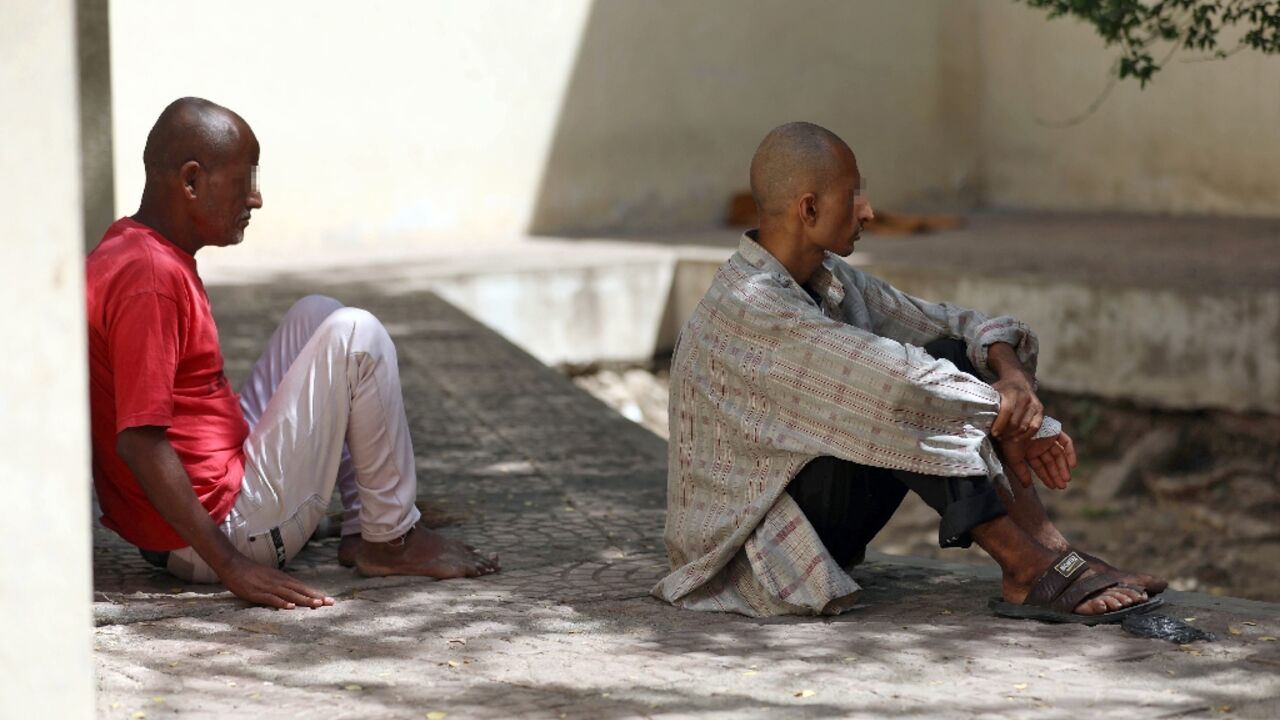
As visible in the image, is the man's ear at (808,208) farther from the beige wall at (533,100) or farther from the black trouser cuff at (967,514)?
the beige wall at (533,100)

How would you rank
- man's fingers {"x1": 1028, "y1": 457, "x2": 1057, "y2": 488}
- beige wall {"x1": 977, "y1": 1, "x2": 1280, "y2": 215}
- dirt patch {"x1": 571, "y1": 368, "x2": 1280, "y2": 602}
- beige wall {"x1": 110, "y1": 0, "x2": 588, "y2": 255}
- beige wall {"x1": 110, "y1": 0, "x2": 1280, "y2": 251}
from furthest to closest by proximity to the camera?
beige wall {"x1": 977, "y1": 1, "x2": 1280, "y2": 215} < beige wall {"x1": 110, "y1": 0, "x2": 1280, "y2": 251} < beige wall {"x1": 110, "y1": 0, "x2": 588, "y2": 255} < dirt patch {"x1": 571, "y1": 368, "x2": 1280, "y2": 602} < man's fingers {"x1": 1028, "y1": 457, "x2": 1057, "y2": 488}

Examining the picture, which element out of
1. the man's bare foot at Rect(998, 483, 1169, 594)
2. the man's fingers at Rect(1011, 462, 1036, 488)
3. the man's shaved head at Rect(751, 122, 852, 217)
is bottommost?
the man's bare foot at Rect(998, 483, 1169, 594)

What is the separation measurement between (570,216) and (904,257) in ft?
9.28

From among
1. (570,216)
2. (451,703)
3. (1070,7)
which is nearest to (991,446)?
(451,703)

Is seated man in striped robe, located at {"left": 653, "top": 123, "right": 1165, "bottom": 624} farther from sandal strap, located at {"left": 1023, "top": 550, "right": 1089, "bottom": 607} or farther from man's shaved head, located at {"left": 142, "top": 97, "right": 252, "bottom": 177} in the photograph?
man's shaved head, located at {"left": 142, "top": 97, "right": 252, "bottom": 177}

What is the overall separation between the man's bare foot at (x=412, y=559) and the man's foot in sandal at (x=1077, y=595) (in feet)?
4.23

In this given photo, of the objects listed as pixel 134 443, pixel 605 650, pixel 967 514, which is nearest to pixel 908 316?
pixel 967 514

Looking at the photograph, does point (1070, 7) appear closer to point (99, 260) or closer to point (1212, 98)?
point (99, 260)

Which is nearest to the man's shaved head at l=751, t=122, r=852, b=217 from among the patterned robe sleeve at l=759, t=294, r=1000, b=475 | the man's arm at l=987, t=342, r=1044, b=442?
the patterned robe sleeve at l=759, t=294, r=1000, b=475

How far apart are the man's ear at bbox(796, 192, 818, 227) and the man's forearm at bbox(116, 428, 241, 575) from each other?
1.43 metres

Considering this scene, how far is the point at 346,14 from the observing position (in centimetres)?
1059

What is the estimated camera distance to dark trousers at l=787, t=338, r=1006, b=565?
348 centimetres

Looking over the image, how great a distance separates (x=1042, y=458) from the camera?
3652 millimetres

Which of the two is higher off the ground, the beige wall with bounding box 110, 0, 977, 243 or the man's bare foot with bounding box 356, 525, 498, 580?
the beige wall with bounding box 110, 0, 977, 243
